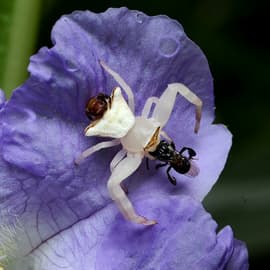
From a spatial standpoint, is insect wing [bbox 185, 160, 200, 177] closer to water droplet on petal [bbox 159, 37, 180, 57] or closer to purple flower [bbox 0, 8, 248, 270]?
purple flower [bbox 0, 8, 248, 270]

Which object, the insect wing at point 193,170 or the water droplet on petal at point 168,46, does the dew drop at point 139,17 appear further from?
the insect wing at point 193,170

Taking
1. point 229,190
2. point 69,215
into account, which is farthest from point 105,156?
point 229,190

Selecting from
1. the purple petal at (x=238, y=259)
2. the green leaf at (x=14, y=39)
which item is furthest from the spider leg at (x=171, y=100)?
the green leaf at (x=14, y=39)

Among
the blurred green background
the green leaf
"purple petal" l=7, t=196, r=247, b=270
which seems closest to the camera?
"purple petal" l=7, t=196, r=247, b=270

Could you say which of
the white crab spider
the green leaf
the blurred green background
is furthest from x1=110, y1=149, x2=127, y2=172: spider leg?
the blurred green background

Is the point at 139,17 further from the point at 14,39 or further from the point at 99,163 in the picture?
the point at 14,39

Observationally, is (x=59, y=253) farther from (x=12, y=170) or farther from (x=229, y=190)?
(x=229, y=190)

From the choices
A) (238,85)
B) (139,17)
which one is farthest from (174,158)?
(238,85)
